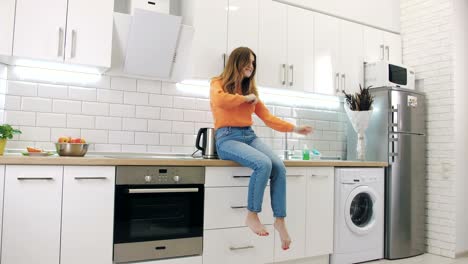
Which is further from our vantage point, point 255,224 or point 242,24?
point 242,24

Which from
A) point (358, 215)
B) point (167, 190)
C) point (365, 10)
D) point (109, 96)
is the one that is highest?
point (365, 10)

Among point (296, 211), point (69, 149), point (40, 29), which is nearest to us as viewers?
point (69, 149)

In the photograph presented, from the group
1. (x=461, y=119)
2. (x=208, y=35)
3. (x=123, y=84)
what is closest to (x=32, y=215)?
(x=123, y=84)

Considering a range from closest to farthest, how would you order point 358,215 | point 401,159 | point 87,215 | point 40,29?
1. point 87,215
2. point 40,29
3. point 358,215
4. point 401,159

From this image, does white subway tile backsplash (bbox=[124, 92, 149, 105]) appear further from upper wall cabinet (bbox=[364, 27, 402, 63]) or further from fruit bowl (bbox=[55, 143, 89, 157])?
upper wall cabinet (bbox=[364, 27, 402, 63])

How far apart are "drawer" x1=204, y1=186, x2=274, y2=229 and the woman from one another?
186 millimetres

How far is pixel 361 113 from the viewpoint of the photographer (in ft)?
11.5

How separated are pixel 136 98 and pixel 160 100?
19cm

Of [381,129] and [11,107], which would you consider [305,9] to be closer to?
[381,129]

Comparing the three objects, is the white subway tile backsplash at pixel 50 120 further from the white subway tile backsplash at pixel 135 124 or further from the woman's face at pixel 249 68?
the woman's face at pixel 249 68

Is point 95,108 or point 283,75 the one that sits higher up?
point 283,75

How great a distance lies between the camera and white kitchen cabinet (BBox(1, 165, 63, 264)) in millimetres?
1915

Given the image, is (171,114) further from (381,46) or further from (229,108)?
(381,46)

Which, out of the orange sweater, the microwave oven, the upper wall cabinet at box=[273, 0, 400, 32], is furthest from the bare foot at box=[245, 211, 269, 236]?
the microwave oven
